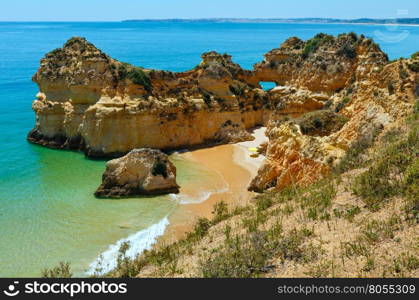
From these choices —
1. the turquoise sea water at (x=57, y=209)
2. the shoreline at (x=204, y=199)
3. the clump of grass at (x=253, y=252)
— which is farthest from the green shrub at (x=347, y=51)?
the clump of grass at (x=253, y=252)

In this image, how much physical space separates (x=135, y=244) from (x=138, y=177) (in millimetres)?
6461

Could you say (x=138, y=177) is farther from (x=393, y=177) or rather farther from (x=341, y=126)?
(x=393, y=177)

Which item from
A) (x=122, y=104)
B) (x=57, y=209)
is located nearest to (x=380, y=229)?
(x=57, y=209)

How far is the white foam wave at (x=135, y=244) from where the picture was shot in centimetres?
1644

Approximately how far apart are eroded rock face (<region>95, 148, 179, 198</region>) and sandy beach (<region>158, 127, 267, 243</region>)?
2.23 m

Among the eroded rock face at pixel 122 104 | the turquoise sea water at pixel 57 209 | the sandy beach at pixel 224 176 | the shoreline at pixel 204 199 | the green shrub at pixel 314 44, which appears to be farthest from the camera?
the green shrub at pixel 314 44

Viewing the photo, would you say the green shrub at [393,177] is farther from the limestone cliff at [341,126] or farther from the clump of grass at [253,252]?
the limestone cliff at [341,126]

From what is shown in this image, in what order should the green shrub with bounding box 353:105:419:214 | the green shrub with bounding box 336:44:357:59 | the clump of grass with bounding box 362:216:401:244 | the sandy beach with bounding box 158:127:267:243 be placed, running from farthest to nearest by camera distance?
the green shrub with bounding box 336:44:357:59
the sandy beach with bounding box 158:127:267:243
the green shrub with bounding box 353:105:419:214
the clump of grass with bounding box 362:216:401:244

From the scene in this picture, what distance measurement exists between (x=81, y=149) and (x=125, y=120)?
14.4 ft

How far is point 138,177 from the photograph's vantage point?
79.5 feet

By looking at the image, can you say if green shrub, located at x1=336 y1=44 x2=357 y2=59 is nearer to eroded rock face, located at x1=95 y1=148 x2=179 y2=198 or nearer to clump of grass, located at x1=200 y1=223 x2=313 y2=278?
eroded rock face, located at x1=95 y1=148 x2=179 y2=198

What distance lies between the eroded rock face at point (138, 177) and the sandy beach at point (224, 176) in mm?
2231

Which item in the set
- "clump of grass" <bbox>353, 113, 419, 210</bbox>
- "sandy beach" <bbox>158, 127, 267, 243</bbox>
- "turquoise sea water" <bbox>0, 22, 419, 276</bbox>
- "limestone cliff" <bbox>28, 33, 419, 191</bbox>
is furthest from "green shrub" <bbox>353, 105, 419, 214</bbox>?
"limestone cliff" <bbox>28, 33, 419, 191</bbox>

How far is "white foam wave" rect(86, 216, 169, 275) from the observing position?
16438 mm
